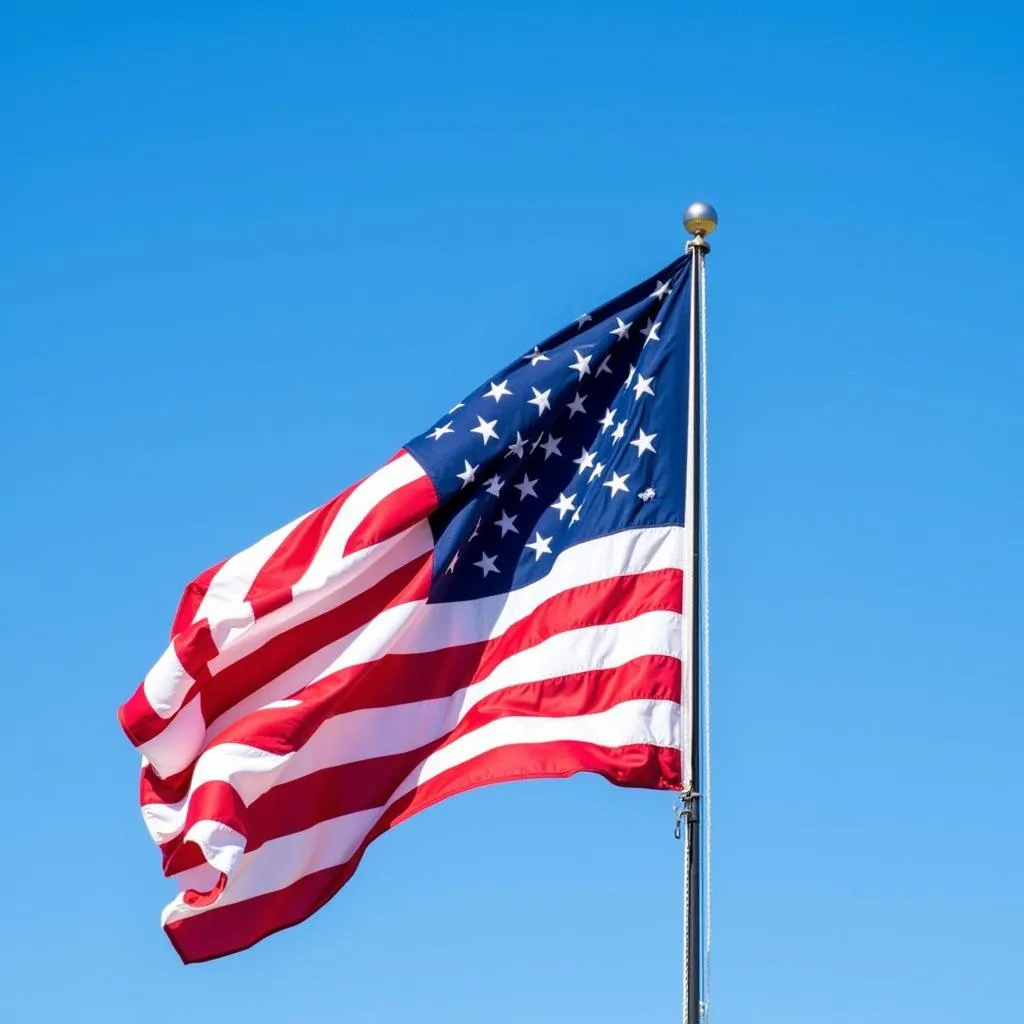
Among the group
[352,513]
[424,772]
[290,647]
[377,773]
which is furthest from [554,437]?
[377,773]

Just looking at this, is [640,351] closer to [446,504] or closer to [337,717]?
[446,504]

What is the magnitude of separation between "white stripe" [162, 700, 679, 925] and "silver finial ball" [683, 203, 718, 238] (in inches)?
193

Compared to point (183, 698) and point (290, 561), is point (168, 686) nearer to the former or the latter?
point (183, 698)

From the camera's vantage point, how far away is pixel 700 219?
2000 cm

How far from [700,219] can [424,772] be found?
626cm

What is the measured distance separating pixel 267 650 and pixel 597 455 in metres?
3.92

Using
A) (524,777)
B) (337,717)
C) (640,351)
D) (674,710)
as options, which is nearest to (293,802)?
(337,717)

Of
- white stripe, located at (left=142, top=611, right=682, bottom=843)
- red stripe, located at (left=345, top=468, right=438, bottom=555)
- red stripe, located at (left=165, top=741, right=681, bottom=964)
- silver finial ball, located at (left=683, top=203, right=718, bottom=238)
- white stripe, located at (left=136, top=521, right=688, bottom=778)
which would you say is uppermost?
silver finial ball, located at (left=683, top=203, right=718, bottom=238)

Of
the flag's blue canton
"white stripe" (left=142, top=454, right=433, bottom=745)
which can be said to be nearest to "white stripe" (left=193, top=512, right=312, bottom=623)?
"white stripe" (left=142, top=454, right=433, bottom=745)

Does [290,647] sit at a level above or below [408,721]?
above

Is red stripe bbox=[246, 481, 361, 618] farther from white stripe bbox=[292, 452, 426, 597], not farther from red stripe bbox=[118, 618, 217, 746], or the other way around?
red stripe bbox=[118, 618, 217, 746]

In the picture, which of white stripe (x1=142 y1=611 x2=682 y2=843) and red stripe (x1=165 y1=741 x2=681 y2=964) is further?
white stripe (x1=142 y1=611 x2=682 y2=843)

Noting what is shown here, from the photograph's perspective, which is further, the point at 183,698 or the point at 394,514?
the point at 394,514

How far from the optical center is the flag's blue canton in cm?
2008
